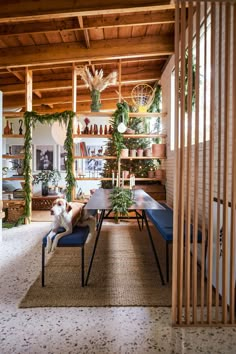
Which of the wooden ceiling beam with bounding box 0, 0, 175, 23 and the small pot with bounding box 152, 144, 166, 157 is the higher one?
the wooden ceiling beam with bounding box 0, 0, 175, 23

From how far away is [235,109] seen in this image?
2.04 meters

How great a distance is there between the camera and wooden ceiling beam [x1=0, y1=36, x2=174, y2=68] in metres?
5.08

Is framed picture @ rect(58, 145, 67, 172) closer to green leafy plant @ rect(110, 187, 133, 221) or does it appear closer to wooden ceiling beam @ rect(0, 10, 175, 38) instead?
wooden ceiling beam @ rect(0, 10, 175, 38)

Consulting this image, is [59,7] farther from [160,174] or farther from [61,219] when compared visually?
[160,174]

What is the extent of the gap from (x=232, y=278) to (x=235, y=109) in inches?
48.1

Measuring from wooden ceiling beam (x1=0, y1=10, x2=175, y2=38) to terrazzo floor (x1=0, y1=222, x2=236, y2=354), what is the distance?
377cm

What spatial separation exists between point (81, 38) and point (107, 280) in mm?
4182

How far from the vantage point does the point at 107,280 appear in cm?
292

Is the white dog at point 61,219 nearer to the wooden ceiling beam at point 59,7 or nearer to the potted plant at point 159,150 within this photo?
the wooden ceiling beam at point 59,7

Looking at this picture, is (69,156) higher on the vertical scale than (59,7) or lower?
lower

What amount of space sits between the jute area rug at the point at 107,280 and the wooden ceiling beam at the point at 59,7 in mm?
3059

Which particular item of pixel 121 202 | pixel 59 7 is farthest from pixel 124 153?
pixel 59 7

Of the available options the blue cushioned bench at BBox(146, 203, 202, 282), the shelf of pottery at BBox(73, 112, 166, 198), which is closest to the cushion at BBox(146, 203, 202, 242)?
the blue cushioned bench at BBox(146, 203, 202, 282)

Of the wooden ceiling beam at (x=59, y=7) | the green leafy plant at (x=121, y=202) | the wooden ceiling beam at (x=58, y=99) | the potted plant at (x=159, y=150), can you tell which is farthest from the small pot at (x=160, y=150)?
the wooden ceiling beam at (x=59, y=7)
